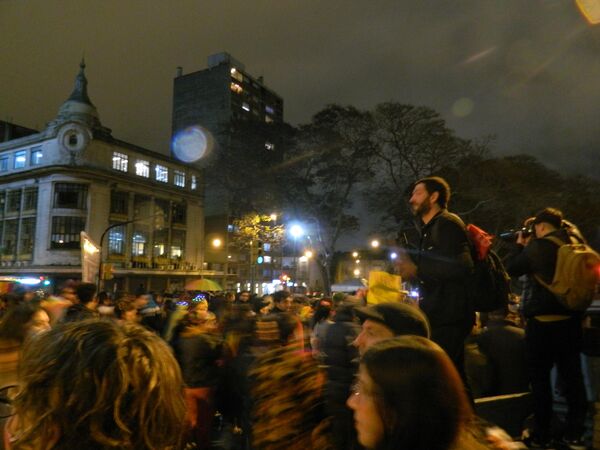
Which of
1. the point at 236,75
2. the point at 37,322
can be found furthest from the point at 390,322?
the point at 236,75

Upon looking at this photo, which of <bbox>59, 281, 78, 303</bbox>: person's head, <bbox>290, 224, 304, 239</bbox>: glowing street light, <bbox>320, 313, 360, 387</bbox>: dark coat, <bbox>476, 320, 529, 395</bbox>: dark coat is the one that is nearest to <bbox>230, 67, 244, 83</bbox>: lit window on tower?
<bbox>290, 224, 304, 239</bbox>: glowing street light

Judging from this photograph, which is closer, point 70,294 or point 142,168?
point 70,294

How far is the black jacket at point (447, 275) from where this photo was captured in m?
3.02

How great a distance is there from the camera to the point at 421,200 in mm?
3387

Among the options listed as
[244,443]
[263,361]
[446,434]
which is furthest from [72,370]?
[244,443]

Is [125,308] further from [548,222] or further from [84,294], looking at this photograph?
[548,222]

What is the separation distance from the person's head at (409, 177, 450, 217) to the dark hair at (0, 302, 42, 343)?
3.22m

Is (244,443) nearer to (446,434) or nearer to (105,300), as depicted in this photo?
(446,434)

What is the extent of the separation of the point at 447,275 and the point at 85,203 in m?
48.4

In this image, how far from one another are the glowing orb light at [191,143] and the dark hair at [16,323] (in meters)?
57.1

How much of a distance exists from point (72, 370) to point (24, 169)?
2188 inches

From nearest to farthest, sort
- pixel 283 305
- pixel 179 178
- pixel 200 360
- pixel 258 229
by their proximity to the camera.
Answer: pixel 200 360
pixel 283 305
pixel 258 229
pixel 179 178

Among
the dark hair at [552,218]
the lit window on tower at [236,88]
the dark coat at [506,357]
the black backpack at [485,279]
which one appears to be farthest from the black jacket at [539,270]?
the lit window on tower at [236,88]

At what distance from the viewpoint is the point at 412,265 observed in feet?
10.6
